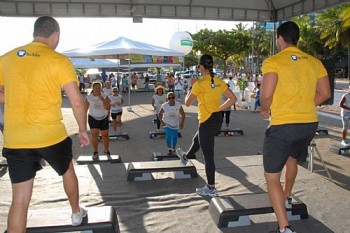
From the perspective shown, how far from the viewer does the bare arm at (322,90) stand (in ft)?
10.4

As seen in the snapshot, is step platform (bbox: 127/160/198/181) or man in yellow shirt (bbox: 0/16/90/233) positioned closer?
man in yellow shirt (bbox: 0/16/90/233)

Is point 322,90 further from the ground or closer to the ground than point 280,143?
further from the ground

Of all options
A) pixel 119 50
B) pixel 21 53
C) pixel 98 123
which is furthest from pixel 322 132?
pixel 21 53

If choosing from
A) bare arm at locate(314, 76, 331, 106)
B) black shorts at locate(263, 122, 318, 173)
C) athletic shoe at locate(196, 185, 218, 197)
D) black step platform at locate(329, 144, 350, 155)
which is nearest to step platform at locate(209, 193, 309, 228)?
athletic shoe at locate(196, 185, 218, 197)

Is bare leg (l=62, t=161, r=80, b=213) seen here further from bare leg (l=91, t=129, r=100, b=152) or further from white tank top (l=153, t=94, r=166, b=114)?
white tank top (l=153, t=94, r=166, b=114)

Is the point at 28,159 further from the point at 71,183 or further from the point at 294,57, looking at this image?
the point at 294,57

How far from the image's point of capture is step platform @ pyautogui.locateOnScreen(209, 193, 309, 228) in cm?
350

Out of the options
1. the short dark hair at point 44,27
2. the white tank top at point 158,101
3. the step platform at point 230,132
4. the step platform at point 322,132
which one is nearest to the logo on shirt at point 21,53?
the short dark hair at point 44,27

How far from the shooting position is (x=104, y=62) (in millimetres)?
27312

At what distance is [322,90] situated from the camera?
10.5ft

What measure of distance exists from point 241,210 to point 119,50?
9.72m

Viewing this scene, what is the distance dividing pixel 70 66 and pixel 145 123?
10875 mm

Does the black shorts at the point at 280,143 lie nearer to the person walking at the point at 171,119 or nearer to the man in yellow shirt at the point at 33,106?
the man in yellow shirt at the point at 33,106

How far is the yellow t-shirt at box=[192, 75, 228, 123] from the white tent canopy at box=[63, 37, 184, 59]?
8170 millimetres
